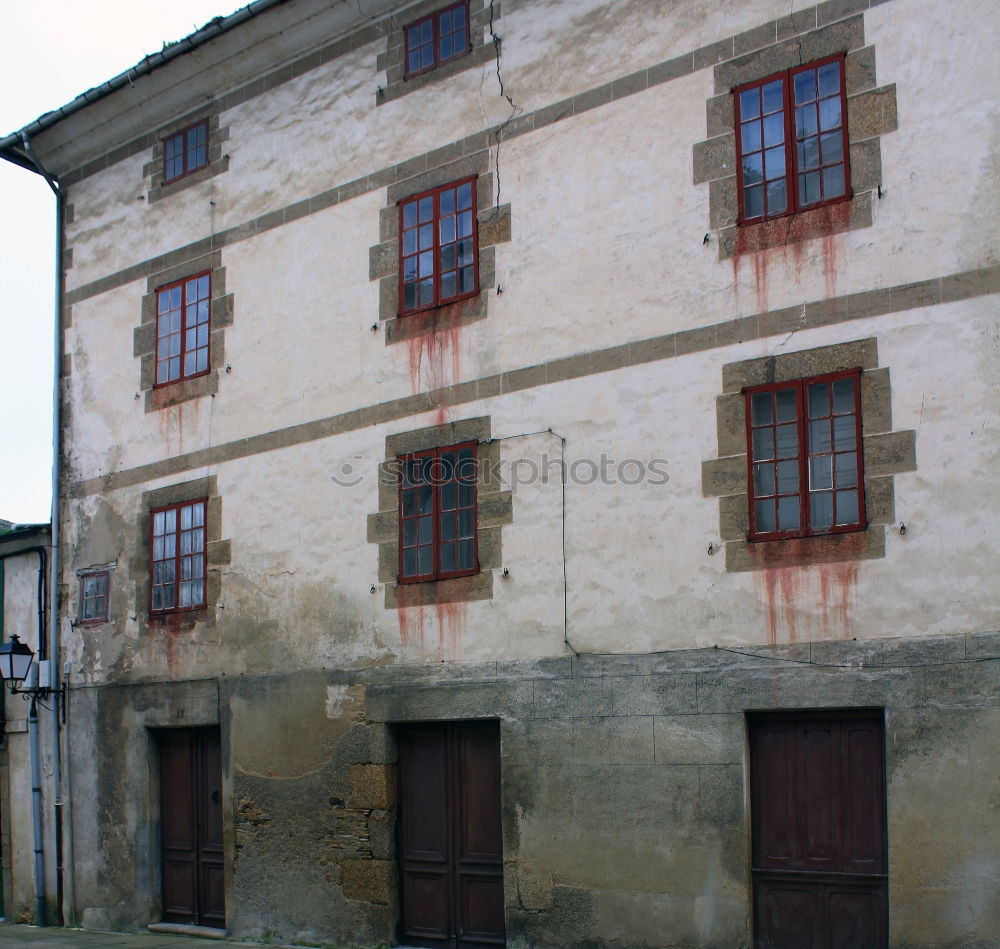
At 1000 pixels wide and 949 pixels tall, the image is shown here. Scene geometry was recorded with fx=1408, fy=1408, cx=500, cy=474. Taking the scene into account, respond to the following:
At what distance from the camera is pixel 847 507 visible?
32.9 ft

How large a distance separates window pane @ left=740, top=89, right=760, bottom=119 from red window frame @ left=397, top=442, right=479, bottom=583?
356 cm

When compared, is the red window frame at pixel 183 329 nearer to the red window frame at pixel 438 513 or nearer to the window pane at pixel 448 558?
the red window frame at pixel 438 513

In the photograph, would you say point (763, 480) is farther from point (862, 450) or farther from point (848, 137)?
point (848, 137)

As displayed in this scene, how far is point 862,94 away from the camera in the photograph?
1026 centimetres

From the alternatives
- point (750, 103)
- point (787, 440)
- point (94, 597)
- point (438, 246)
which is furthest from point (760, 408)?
point (94, 597)

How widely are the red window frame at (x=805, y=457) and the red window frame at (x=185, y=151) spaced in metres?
7.44

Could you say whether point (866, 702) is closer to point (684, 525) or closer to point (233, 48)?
point (684, 525)

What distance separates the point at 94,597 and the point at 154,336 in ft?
9.70

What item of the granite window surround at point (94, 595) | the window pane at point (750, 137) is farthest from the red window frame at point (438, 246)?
the granite window surround at point (94, 595)

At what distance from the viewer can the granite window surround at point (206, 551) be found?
559 inches

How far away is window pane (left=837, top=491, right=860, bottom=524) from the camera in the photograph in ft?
32.7

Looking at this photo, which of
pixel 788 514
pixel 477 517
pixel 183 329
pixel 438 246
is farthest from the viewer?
pixel 183 329

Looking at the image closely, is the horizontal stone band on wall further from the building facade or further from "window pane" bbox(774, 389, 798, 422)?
"window pane" bbox(774, 389, 798, 422)

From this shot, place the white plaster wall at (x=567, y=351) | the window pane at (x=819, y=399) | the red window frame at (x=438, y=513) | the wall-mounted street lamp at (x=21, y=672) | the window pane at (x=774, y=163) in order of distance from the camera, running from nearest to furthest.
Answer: the white plaster wall at (x=567, y=351), the window pane at (x=819, y=399), the window pane at (x=774, y=163), the red window frame at (x=438, y=513), the wall-mounted street lamp at (x=21, y=672)
